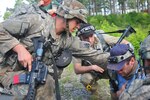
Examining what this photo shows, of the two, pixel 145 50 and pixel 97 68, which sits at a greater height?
pixel 145 50

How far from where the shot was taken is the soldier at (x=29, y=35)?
4586mm

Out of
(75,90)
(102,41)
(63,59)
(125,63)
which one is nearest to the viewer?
(125,63)

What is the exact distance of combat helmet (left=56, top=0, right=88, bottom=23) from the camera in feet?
15.3

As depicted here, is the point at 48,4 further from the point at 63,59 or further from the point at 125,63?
the point at 125,63

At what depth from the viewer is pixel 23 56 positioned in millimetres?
4496

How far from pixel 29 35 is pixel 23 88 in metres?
0.68

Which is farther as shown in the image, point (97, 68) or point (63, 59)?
point (97, 68)

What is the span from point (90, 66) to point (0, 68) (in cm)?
158

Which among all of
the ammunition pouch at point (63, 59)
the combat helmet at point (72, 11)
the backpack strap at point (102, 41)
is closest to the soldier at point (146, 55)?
the combat helmet at point (72, 11)

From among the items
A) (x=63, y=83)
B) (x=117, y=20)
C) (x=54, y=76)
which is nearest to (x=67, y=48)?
(x=54, y=76)

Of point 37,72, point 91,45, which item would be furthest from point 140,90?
point 91,45

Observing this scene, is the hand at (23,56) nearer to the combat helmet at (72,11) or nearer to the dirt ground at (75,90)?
the combat helmet at (72,11)

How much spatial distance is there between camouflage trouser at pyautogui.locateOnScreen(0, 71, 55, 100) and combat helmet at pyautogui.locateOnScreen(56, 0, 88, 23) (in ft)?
2.64

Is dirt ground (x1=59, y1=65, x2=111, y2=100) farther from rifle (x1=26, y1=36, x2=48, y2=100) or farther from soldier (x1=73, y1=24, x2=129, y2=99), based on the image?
rifle (x1=26, y1=36, x2=48, y2=100)
